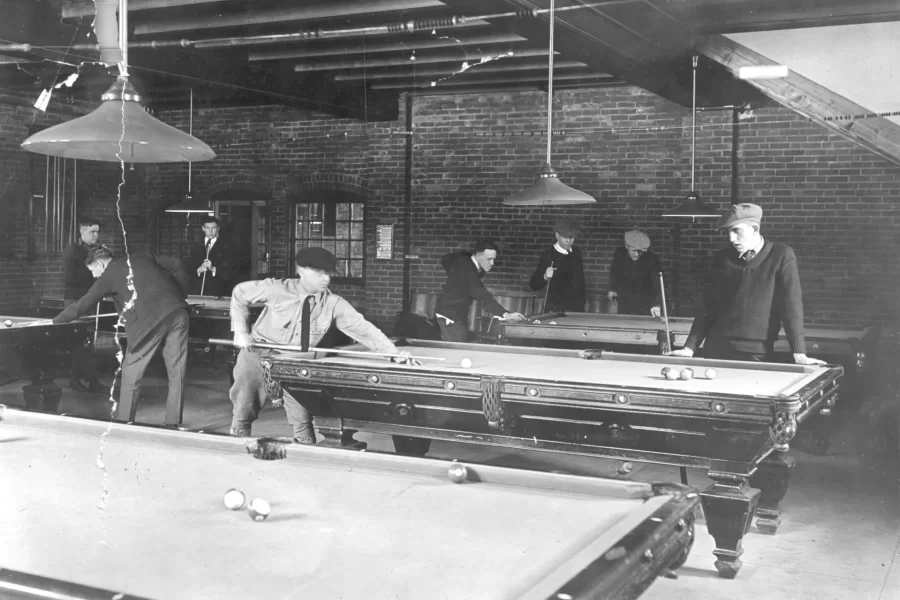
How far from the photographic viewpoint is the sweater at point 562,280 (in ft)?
→ 27.0

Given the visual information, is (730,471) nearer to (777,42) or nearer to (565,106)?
(777,42)

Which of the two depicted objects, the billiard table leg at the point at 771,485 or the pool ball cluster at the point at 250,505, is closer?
the pool ball cluster at the point at 250,505

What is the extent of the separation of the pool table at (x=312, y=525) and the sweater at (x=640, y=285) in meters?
6.06

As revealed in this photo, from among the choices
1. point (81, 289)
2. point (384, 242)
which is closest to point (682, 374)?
point (81, 289)

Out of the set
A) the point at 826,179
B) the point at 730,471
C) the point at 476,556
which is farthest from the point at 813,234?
the point at 476,556

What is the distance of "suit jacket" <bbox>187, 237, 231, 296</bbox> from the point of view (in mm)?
9820

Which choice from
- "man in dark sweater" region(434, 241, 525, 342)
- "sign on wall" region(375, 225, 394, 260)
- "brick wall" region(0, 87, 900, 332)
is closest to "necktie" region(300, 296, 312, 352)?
"man in dark sweater" region(434, 241, 525, 342)

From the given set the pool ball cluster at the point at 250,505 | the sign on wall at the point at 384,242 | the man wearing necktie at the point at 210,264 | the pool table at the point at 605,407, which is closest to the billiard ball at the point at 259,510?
the pool ball cluster at the point at 250,505

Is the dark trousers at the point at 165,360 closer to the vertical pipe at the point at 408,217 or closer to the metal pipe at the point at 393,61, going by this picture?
the metal pipe at the point at 393,61

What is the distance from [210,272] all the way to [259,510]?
853 cm

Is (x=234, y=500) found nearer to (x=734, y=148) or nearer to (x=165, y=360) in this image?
(x=165, y=360)

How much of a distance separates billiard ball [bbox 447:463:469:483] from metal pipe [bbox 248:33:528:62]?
545 centimetres

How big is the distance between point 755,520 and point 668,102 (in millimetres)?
5333

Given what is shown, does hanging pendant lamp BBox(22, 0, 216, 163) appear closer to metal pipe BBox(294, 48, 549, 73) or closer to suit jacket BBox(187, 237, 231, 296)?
metal pipe BBox(294, 48, 549, 73)
